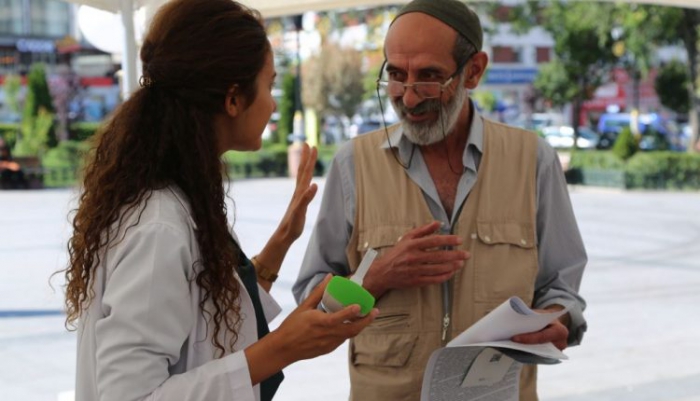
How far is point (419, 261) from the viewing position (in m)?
2.09

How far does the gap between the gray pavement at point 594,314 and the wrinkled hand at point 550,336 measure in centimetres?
94

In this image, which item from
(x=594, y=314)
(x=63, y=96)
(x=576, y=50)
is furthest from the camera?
(x=63, y=96)

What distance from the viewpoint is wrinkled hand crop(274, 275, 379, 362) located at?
142 centimetres

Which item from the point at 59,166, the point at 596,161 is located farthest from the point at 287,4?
the point at 59,166

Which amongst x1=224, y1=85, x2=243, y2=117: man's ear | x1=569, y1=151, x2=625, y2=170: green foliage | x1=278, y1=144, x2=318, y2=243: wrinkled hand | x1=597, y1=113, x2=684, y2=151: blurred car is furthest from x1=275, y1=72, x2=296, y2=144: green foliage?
x1=224, y1=85, x2=243, y2=117: man's ear

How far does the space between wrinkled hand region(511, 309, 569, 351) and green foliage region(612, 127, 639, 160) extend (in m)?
18.2

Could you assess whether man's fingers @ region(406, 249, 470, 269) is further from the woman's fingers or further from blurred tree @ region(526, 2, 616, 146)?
blurred tree @ region(526, 2, 616, 146)

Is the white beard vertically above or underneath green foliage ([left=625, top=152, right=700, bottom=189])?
above

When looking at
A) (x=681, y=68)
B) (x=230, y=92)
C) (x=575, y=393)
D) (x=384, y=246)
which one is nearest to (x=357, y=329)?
(x=230, y=92)

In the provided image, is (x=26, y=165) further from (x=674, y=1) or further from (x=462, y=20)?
(x=462, y=20)

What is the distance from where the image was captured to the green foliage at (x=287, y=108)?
27.7m

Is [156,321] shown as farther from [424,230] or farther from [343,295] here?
[424,230]

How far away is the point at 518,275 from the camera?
227 cm

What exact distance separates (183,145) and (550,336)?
0.99m
